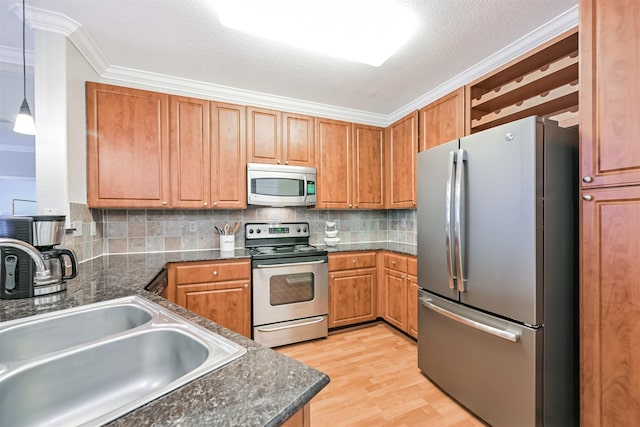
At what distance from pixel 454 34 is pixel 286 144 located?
167 cm

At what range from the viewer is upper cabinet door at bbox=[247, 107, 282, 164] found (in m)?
2.72

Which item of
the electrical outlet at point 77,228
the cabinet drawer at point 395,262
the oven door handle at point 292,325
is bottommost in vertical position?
the oven door handle at point 292,325

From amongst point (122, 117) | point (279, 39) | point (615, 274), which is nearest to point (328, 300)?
point (615, 274)

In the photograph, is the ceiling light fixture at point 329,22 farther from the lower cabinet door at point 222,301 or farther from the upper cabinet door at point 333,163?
the lower cabinet door at point 222,301

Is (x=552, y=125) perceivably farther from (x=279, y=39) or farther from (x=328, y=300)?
(x=328, y=300)

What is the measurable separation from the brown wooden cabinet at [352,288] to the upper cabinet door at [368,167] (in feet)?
2.07

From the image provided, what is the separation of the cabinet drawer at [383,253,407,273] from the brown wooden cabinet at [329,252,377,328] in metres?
0.14

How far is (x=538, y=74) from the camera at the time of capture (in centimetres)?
176

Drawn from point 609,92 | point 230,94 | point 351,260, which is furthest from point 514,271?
point 230,94

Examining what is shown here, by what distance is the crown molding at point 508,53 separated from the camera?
1678 millimetres

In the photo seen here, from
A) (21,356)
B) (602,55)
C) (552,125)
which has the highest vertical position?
(602,55)

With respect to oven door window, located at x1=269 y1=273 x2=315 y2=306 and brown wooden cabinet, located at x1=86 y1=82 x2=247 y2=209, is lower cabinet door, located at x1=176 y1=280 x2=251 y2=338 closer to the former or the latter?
oven door window, located at x1=269 y1=273 x2=315 y2=306

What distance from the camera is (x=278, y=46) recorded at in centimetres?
197

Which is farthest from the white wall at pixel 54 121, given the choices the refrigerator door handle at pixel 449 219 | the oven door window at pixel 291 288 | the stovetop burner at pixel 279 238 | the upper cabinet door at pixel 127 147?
the refrigerator door handle at pixel 449 219
